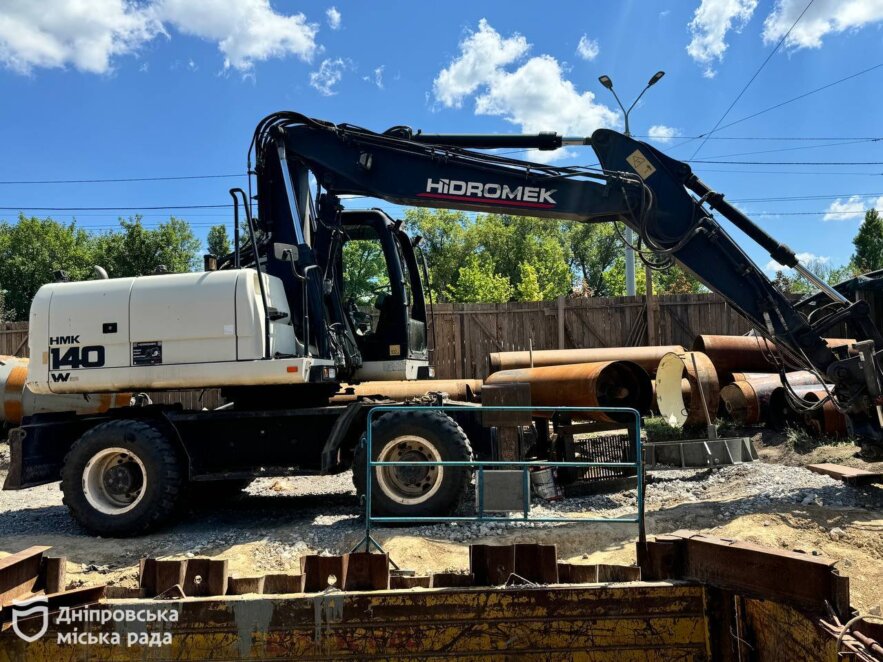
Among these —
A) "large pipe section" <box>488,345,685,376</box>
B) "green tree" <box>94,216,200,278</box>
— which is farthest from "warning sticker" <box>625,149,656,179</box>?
"green tree" <box>94,216,200,278</box>

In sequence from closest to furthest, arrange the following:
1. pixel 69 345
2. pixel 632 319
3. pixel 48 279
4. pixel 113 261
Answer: pixel 69 345 < pixel 632 319 < pixel 113 261 < pixel 48 279

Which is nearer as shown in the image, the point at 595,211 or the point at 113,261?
the point at 595,211

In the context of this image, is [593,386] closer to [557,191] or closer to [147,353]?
[557,191]

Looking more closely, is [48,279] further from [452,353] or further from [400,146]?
[400,146]

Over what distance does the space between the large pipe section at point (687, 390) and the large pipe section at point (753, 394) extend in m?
0.70

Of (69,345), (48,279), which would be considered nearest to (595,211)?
(69,345)

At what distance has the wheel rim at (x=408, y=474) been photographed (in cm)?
676

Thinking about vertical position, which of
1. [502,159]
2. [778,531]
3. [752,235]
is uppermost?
[502,159]

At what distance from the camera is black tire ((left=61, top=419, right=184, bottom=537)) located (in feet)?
22.5

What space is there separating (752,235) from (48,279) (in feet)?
135

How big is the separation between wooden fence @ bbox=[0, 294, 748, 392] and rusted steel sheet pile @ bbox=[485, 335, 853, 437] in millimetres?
2793

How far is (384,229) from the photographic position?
7941 millimetres

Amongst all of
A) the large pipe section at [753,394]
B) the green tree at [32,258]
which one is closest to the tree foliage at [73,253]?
the green tree at [32,258]

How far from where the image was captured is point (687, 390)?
32.9ft
